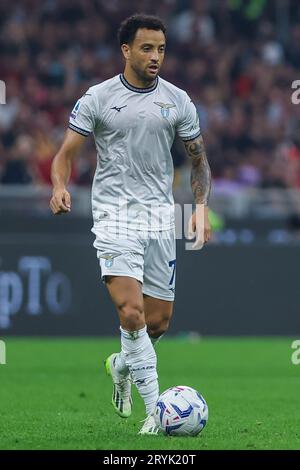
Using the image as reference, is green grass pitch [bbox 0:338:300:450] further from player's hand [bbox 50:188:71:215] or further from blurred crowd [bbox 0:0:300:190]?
blurred crowd [bbox 0:0:300:190]

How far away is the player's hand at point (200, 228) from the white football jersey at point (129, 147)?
219 mm

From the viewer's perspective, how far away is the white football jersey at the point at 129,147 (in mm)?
8242

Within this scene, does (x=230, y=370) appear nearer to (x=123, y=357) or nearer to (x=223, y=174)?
(x=123, y=357)

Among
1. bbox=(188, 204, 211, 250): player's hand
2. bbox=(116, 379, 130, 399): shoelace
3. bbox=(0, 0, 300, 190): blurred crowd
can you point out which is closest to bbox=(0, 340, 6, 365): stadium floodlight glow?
bbox=(0, 0, 300, 190): blurred crowd

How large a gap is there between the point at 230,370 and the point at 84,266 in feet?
14.3

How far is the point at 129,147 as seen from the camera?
27.1 feet

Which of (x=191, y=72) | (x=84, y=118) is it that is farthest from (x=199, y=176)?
(x=191, y=72)

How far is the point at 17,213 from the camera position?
18109mm

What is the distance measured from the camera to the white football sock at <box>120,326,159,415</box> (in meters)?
8.01

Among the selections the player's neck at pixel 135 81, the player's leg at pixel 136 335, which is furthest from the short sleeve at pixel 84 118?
the player's leg at pixel 136 335

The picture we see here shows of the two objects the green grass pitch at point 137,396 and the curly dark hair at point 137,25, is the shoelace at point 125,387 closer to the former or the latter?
the green grass pitch at point 137,396

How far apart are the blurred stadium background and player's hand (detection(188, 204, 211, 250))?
30.1 feet
